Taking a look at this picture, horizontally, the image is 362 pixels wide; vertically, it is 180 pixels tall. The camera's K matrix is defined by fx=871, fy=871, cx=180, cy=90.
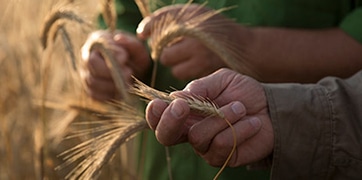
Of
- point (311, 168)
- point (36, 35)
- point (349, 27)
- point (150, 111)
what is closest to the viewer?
point (150, 111)

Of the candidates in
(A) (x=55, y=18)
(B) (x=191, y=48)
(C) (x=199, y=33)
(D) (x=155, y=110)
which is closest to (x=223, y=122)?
(D) (x=155, y=110)

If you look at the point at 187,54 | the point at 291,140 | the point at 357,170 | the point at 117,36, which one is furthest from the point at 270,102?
the point at 117,36

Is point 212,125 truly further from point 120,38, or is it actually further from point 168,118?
point 120,38

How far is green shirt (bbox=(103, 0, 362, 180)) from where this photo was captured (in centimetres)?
188

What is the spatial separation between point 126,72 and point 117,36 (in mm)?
97

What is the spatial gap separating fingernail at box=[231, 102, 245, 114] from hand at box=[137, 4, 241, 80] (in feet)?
1.51

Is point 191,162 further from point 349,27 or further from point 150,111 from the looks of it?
point 150,111

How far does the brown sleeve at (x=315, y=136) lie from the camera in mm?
1436

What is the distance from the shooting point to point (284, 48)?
1922 millimetres

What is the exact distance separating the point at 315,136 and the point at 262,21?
1.80 feet

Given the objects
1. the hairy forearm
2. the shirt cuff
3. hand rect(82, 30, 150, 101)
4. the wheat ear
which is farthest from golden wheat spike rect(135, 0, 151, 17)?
the wheat ear

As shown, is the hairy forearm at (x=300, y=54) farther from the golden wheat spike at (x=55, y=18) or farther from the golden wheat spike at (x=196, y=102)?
the golden wheat spike at (x=196, y=102)

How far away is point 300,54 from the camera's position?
193cm

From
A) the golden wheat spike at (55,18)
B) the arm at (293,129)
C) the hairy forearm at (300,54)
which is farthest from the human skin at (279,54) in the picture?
the arm at (293,129)
